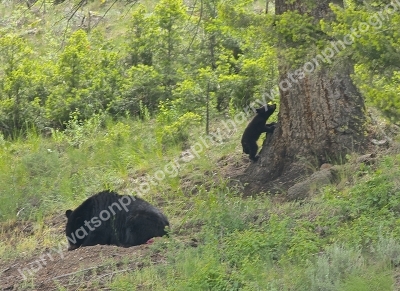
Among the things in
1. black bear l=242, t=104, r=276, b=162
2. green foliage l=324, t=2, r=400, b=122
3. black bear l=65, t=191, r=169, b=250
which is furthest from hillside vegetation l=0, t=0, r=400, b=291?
black bear l=65, t=191, r=169, b=250

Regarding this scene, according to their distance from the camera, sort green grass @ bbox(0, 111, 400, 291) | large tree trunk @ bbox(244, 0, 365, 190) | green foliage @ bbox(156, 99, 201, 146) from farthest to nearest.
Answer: green foliage @ bbox(156, 99, 201, 146), large tree trunk @ bbox(244, 0, 365, 190), green grass @ bbox(0, 111, 400, 291)

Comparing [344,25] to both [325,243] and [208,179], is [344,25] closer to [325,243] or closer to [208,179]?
[325,243]

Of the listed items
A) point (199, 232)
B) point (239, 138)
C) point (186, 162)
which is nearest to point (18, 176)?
point (186, 162)

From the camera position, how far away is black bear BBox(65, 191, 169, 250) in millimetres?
9633

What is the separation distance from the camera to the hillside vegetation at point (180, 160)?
7234 millimetres

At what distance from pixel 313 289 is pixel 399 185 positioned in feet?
7.25

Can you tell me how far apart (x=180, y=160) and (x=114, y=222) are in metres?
3.09

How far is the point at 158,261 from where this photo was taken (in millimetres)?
8359

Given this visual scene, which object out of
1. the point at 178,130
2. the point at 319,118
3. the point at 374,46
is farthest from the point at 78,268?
the point at 178,130

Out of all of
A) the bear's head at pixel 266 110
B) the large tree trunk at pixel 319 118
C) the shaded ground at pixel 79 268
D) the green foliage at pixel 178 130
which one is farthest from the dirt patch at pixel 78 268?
the green foliage at pixel 178 130

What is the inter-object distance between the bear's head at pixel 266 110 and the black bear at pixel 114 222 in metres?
3.18

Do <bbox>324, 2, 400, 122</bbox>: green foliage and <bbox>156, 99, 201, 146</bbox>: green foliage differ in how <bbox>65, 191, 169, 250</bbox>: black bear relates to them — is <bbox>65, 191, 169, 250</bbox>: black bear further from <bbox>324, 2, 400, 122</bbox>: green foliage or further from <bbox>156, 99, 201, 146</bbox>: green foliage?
<bbox>324, 2, 400, 122</bbox>: green foliage

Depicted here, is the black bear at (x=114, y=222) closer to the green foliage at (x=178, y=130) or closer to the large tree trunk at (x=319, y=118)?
the large tree trunk at (x=319, y=118)

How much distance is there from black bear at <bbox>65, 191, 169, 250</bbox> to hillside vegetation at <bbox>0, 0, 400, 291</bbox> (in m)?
0.44
